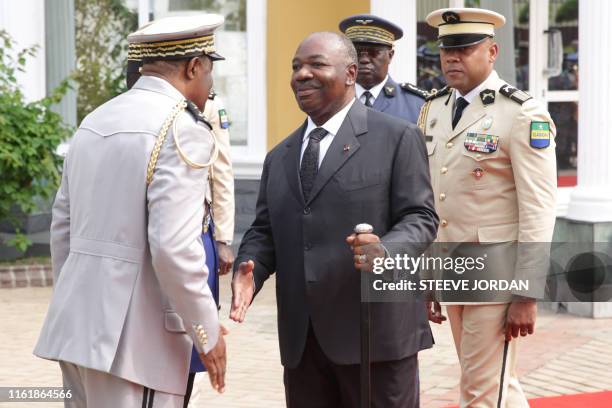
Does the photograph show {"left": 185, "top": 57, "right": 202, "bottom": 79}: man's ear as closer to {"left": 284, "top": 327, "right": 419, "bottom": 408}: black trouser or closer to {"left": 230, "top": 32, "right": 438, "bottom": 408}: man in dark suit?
{"left": 230, "top": 32, "right": 438, "bottom": 408}: man in dark suit

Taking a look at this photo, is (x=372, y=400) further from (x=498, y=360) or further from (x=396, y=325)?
(x=498, y=360)

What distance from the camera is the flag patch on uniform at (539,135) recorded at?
4699 mm

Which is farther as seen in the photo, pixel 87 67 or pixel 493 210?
pixel 87 67

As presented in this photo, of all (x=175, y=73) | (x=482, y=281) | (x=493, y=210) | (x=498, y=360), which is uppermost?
(x=175, y=73)

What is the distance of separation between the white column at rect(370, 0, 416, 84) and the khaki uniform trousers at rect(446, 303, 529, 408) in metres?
4.94

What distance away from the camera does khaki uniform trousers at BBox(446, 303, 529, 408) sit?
188 inches

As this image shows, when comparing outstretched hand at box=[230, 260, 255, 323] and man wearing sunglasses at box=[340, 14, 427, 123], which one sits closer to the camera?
outstretched hand at box=[230, 260, 255, 323]

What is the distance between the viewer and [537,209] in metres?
4.66

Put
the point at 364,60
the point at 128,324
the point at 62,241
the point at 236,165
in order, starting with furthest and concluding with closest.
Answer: the point at 236,165 → the point at 364,60 → the point at 62,241 → the point at 128,324

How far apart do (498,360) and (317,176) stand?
125cm

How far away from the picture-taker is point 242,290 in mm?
4016

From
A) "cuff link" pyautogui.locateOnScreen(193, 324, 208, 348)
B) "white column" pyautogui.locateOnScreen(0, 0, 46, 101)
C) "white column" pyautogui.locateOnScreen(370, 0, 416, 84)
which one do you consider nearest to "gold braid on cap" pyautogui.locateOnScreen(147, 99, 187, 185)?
"cuff link" pyautogui.locateOnScreen(193, 324, 208, 348)

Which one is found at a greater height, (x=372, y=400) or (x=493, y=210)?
(x=493, y=210)

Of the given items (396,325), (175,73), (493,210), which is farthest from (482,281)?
(175,73)
